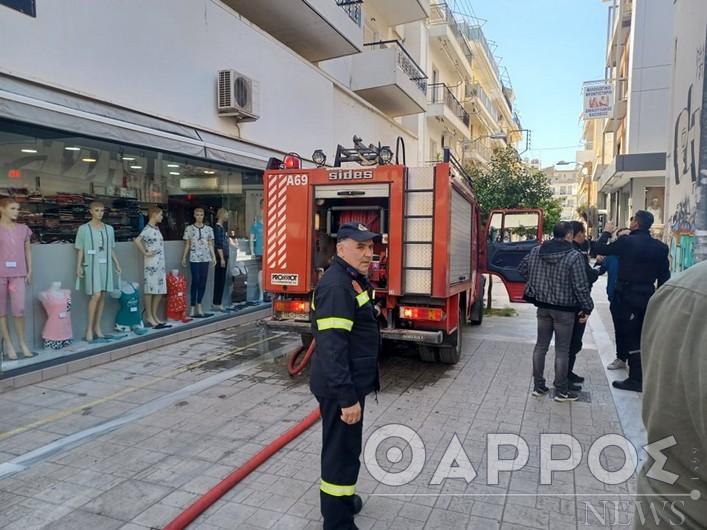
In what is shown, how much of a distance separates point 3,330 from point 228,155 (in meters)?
4.21

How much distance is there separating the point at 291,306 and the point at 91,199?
3.60 metres

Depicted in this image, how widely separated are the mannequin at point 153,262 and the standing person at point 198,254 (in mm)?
696

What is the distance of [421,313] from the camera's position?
5.85 meters

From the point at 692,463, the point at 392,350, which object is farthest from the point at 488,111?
the point at 692,463

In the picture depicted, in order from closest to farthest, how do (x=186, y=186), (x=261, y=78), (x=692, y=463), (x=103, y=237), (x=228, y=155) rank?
(x=692, y=463) < (x=103, y=237) < (x=228, y=155) < (x=186, y=186) < (x=261, y=78)

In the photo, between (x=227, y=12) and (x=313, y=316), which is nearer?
(x=313, y=316)

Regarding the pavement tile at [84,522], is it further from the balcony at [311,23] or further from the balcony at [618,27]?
the balcony at [618,27]

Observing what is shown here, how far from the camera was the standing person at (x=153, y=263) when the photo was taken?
7.81m

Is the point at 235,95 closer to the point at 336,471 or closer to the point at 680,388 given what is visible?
the point at 336,471

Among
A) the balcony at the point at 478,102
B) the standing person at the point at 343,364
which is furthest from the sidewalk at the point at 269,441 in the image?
the balcony at the point at 478,102

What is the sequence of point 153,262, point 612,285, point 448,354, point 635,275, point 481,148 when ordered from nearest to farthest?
1. point 635,275
2. point 448,354
3. point 612,285
4. point 153,262
5. point 481,148

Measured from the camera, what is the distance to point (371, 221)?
6.46m

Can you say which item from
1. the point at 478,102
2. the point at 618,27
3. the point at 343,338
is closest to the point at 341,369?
the point at 343,338

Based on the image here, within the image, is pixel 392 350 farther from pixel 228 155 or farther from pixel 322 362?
pixel 322 362
